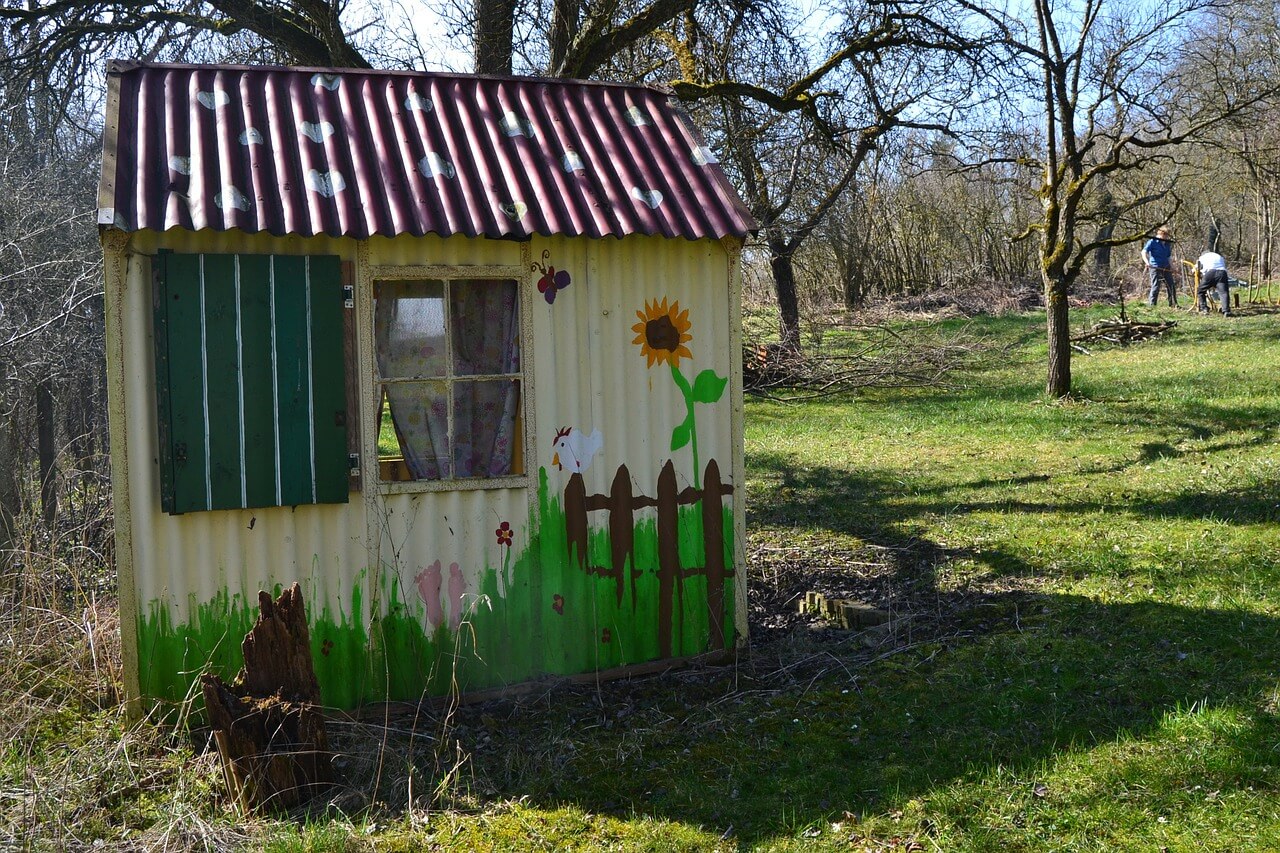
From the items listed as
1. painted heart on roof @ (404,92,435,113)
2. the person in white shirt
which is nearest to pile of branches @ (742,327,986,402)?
painted heart on roof @ (404,92,435,113)

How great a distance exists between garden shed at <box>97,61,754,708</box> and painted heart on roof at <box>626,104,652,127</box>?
0.10 meters

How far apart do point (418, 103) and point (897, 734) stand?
14.1 ft

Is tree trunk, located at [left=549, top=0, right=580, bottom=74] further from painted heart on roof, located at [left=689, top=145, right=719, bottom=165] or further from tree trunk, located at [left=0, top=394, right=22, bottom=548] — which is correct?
tree trunk, located at [left=0, top=394, right=22, bottom=548]

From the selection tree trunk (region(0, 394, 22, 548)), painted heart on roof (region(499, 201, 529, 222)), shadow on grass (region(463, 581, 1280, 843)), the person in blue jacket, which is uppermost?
the person in blue jacket

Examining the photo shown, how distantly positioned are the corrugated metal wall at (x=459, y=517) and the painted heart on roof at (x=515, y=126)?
0.81 meters

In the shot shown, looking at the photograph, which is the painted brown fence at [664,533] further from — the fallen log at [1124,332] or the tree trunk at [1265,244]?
the tree trunk at [1265,244]

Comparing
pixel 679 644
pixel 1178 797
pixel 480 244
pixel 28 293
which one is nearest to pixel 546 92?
pixel 480 244

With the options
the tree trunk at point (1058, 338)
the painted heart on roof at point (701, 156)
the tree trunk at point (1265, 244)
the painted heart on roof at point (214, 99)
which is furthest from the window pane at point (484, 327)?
the tree trunk at point (1265, 244)

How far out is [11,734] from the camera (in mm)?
4988

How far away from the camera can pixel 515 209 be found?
18.7ft

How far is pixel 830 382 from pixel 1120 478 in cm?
293

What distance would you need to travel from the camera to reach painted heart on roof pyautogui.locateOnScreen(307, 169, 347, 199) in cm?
545

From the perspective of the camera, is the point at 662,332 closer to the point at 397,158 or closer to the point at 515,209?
the point at 515,209

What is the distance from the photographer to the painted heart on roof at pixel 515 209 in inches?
222
